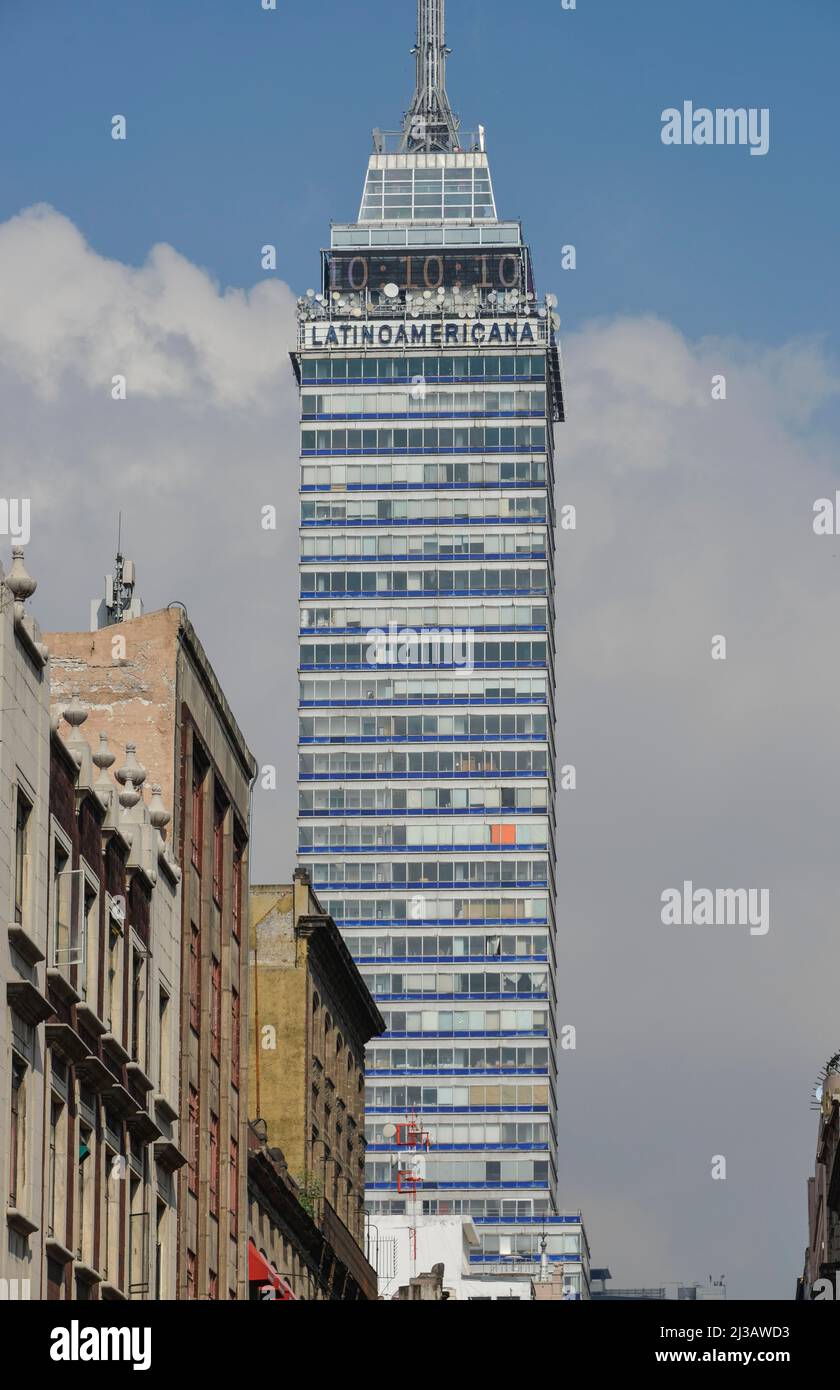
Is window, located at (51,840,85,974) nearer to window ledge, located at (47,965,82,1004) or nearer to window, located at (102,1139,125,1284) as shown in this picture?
window ledge, located at (47,965,82,1004)

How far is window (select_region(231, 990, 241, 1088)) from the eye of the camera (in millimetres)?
75438

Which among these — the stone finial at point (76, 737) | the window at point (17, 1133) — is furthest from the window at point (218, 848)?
the window at point (17, 1133)

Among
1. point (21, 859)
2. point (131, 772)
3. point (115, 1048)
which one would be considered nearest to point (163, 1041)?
point (131, 772)

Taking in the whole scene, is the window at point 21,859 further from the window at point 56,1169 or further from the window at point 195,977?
the window at point 195,977

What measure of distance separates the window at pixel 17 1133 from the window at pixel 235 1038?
97.6ft

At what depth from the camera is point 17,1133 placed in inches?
1778

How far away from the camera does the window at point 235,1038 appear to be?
247 ft

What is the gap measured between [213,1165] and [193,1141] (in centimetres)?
481

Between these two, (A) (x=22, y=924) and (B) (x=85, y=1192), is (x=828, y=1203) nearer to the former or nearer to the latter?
(B) (x=85, y=1192)

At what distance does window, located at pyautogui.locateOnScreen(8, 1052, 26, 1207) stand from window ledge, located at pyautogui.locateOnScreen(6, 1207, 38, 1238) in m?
0.35

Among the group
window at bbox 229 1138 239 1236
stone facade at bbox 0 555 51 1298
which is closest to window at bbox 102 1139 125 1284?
stone facade at bbox 0 555 51 1298
